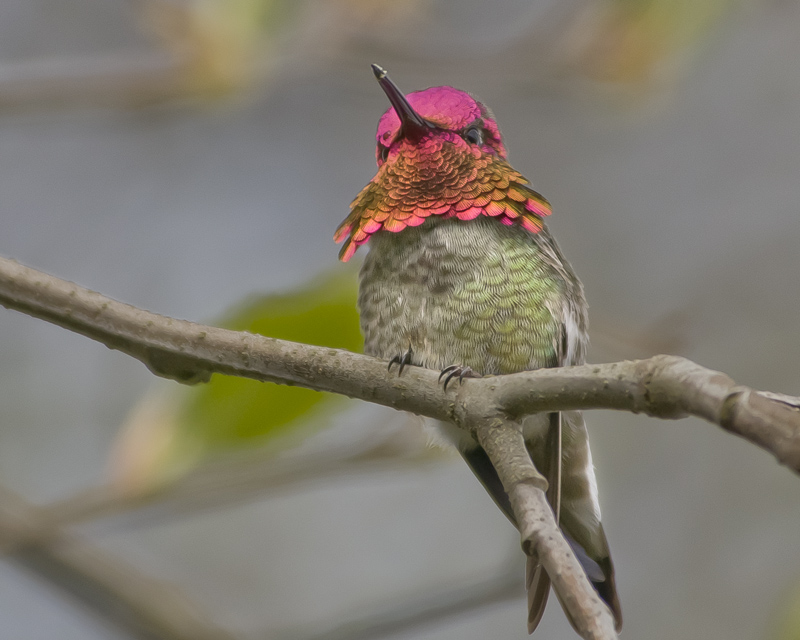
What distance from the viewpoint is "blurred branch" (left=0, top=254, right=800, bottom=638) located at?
3.33 feet

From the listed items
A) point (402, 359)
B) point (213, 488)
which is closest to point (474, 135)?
point (402, 359)

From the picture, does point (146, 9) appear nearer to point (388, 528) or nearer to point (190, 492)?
Result: point (190, 492)

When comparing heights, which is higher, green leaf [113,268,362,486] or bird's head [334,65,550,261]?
bird's head [334,65,550,261]

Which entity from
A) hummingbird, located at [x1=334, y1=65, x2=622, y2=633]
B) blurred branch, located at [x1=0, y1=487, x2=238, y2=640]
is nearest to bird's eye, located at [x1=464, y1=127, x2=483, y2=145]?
hummingbird, located at [x1=334, y1=65, x2=622, y2=633]

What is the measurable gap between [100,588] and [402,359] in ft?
A: 2.82

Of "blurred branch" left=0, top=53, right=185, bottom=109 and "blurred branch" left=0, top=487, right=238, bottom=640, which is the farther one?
"blurred branch" left=0, top=53, right=185, bottom=109

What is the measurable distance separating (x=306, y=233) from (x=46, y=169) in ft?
7.15

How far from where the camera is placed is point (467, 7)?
20.2ft

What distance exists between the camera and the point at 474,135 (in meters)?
2.11

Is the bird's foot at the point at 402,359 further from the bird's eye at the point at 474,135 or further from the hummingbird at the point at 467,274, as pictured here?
the bird's eye at the point at 474,135

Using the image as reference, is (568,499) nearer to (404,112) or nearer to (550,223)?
(404,112)

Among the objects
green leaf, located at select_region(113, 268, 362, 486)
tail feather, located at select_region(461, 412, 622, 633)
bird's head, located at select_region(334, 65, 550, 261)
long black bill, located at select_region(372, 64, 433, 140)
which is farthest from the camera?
bird's head, located at select_region(334, 65, 550, 261)

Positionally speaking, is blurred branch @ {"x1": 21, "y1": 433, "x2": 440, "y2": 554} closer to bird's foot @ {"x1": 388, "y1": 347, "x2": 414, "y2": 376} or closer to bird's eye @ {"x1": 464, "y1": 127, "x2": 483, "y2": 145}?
bird's foot @ {"x1": 388, "y1": 347, "x2": 414, "y2": 376}

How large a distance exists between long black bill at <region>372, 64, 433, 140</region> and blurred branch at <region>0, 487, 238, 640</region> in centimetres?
112
